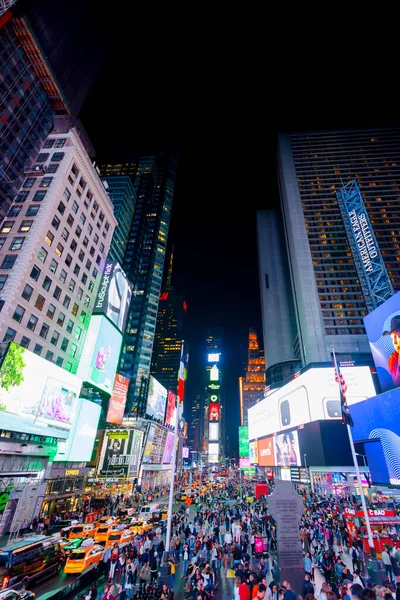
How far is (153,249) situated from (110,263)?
227 feet

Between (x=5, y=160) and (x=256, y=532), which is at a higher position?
(x=5, y=160)

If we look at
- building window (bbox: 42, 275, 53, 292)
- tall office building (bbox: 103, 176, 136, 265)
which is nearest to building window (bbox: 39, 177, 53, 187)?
building window (bbox: 42, 275, 53, 292)

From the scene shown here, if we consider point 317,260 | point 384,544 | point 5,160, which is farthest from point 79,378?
point 317,260

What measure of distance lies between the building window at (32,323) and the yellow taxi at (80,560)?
25.3 m

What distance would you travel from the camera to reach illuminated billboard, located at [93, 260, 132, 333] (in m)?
48.2

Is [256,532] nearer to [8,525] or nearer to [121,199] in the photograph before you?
[8,525]

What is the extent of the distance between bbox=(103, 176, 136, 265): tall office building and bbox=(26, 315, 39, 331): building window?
5864 centimetres

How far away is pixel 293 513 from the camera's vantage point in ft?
44.9

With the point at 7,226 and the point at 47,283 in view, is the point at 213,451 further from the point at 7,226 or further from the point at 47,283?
the point at 7,226

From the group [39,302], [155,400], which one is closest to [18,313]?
[39,302]

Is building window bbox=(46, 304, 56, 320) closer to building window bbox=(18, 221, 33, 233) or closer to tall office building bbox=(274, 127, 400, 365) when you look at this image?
building window bbox=(18, 221, 33, 233)

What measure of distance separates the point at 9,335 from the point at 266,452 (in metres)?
58.6

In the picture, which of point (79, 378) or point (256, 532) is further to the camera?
point (79, 378)

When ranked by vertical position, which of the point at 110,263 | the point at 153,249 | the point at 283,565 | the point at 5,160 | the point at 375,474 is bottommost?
the point at 283,565
